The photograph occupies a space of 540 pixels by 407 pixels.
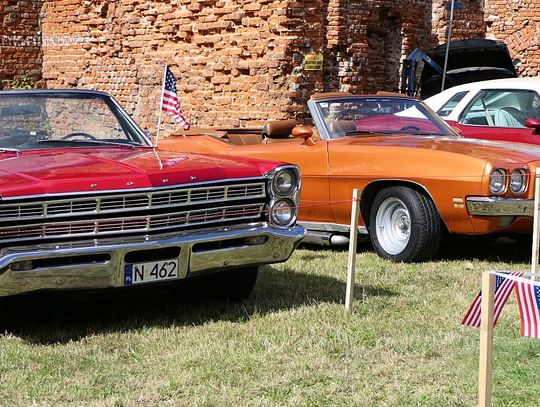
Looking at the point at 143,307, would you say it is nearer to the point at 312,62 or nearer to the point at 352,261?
the point at 352,261

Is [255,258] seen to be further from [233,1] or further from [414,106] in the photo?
[233,1]

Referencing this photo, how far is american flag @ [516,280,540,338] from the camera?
3.43 m

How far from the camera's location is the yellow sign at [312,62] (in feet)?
44.2

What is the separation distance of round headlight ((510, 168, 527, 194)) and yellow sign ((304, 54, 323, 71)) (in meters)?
6.42

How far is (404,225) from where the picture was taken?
26.6 ft

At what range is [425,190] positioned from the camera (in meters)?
7.84

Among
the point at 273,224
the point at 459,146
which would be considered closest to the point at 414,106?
the point at 459,146

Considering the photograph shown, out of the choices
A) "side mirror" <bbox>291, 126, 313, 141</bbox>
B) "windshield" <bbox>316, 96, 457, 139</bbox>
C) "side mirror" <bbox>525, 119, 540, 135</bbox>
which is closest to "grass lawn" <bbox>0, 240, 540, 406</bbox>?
"side mirror" <bbox>291, 126, 313, 141</bbox>

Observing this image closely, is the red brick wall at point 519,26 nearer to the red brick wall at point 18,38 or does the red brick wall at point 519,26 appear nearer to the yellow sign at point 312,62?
the yellow sign at point 312,62

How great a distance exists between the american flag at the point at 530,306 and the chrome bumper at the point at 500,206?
13.0ft

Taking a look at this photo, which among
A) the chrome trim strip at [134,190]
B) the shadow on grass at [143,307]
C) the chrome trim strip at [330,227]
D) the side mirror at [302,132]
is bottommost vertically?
the shadow on grass at [143,307]

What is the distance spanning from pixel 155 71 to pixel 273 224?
392 inches

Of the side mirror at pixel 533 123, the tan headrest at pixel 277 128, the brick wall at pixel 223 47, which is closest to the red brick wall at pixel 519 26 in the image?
the brick wall at pixel 223 47

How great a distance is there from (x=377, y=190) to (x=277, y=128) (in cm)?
126
